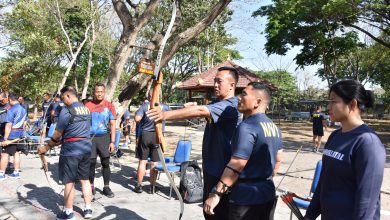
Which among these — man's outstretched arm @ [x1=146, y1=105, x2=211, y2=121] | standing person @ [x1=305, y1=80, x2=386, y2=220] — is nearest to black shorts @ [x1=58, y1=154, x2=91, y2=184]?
man's outstretched arm @ [x1=146, y1=105, x2=211, y2=121]

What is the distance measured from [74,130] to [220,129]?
259 cm

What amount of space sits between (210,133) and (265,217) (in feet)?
2.93

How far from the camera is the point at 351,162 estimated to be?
87.9 inches

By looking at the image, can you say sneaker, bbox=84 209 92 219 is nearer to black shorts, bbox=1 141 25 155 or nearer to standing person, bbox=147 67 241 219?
standing person, bbox=147 67 241 219

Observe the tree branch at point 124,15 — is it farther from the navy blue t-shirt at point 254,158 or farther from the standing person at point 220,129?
the navy blue t-shirt at point 254,158

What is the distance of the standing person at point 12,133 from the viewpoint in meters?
7.60

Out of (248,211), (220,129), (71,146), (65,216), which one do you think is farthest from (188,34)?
(248,211)

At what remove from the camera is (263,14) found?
84.9 ft

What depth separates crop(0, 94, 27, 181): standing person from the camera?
7.60m

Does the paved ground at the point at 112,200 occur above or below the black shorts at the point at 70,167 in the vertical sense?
below

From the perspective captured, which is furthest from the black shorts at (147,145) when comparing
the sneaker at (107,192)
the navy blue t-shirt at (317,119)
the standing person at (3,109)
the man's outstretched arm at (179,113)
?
the navy blue t-shirt at (317,119)

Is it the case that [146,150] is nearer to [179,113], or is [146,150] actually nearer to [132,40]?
[132,40]

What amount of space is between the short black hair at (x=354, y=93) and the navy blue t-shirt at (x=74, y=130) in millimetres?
3689

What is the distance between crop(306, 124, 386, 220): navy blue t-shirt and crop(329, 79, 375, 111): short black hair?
0.19 metres
